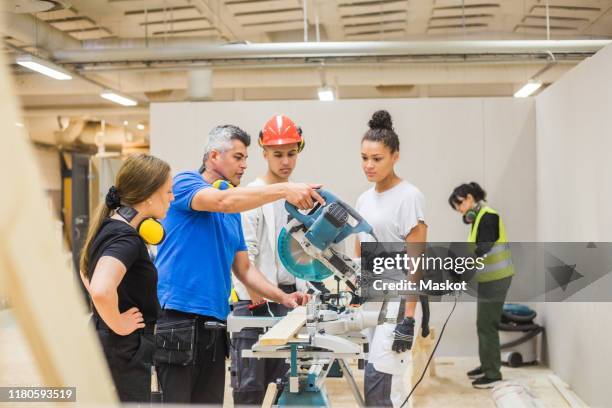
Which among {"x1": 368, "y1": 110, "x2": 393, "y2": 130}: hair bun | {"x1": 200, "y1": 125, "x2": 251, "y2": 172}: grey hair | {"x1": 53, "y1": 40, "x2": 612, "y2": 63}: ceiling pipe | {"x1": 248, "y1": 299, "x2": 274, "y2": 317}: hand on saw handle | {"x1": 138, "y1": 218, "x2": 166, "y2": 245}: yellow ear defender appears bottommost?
{"x1": 248, "y1": 299, "x2": 274, "y2": 317}: hand on saw handle

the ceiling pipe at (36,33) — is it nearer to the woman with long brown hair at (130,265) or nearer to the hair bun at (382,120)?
the hair bun at (382,120)

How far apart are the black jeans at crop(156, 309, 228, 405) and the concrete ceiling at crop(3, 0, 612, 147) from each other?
3.98 metres

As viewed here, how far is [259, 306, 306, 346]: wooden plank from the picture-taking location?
5.42 ft

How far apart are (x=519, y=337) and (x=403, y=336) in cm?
295

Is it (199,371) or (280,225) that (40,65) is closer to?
(280,225)

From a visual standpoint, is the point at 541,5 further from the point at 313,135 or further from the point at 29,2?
the point at 29,2

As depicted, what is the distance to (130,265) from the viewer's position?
1.79 m

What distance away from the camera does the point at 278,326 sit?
5.90ft

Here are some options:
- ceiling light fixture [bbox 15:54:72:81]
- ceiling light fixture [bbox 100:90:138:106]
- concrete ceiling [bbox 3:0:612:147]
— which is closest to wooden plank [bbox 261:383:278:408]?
ceiling light fixture [bbox 15:54:72:81]

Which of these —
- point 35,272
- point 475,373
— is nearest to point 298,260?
point 35,272

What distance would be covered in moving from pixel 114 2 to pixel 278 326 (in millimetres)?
5033

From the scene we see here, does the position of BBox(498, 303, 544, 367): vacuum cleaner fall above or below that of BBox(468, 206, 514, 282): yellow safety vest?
below

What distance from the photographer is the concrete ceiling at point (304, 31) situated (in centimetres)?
609

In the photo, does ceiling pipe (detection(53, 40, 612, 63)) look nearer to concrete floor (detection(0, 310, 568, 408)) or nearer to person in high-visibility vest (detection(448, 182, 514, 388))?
person in high-visibility vest (detection(448, 182, 514, 388))
